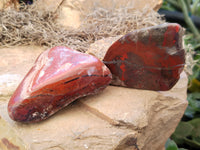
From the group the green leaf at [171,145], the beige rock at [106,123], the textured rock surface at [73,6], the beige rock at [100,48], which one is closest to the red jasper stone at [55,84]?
the beige rock at [106,123]

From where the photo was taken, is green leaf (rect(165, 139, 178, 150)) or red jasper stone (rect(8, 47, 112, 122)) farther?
green leaf (rect(165, 139, 178, 150))

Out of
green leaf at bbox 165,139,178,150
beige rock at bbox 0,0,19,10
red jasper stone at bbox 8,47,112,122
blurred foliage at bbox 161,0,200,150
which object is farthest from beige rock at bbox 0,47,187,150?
beige rock at bbox 0,0,19,10

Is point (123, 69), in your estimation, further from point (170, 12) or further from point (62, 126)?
point (170, 12)

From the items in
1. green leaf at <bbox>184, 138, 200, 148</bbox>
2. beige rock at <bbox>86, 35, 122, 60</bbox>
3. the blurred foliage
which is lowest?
green leaf at <bbox>184, 138, 200, 148</bbox>

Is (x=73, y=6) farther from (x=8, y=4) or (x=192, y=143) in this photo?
(x=192, y=143)

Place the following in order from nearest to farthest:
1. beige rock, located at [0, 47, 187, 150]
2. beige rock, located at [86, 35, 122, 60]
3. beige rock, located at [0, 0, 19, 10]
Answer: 1. beige rock, located at [0, 47, 187, 150]
2. beige rock, located at [86, 35, 122, 60]
3. beige rock, located at [0, 0, 19, 10]

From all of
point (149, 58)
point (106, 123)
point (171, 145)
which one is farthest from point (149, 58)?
point (171, 145)

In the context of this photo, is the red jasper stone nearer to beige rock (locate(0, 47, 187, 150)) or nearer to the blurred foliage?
beige rock (locate(0, 47, 187, 150))
